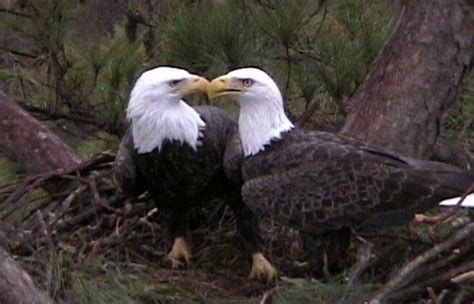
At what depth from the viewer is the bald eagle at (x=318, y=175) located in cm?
395

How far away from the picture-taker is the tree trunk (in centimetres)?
423

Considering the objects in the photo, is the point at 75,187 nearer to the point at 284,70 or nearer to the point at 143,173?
the point at 143,173

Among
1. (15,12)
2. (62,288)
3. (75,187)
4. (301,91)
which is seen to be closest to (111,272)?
(62,288)

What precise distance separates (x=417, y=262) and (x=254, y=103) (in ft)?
2.85

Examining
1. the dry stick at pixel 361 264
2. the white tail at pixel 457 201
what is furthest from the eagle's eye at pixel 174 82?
the white tail at pixel 457 201

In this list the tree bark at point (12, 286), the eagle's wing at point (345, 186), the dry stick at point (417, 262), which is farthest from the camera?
the eagle's wing at point (345, 186)

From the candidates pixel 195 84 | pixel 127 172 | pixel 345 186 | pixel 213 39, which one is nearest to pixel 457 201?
pixel 345 186

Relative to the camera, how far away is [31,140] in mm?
4586

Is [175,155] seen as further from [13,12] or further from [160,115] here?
[13,12]

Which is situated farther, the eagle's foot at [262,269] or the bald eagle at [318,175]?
the eagle's foot at [262,269]

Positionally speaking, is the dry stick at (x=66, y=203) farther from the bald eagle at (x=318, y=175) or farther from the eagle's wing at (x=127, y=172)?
the bald eagle at (x=318, y=175)

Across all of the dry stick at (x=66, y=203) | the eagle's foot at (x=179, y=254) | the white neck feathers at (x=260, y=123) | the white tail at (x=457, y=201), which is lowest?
the eagle's foot at (x=179, y=254)

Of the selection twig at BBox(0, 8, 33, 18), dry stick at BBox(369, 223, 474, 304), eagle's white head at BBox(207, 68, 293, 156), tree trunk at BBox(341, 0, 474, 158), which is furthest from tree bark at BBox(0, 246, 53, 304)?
twig at BBox(0, 8, 33, 18)

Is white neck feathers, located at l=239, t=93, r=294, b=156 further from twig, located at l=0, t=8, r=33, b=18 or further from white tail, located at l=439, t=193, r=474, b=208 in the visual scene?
twig, located at l=0, t=8, r=33, b=18
